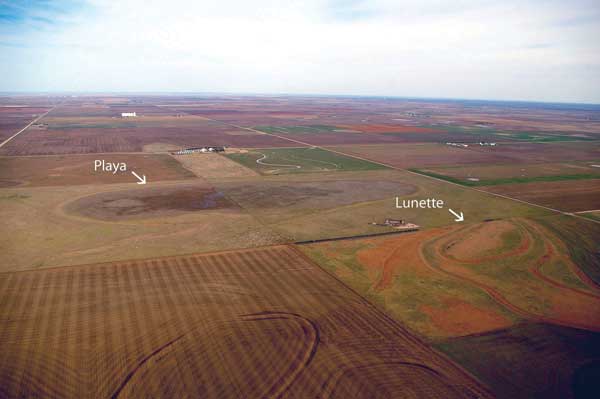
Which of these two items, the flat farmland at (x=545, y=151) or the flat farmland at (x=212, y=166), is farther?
the flat farmland at (x=545, y=151)

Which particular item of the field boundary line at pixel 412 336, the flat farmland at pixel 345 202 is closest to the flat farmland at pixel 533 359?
the field boundary line at pixel 412 336

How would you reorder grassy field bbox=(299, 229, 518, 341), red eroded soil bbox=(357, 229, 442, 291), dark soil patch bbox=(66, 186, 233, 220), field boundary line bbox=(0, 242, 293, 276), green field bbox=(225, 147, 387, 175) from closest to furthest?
grassy field bbox=(299, 229, 518, 341), field boundary line bbox=(0, 242, 293, 276), red eroded soil bbox=(357, 229, 442, 291), dark soil patch bbox=(66, 186, 233, 220), green field bbox=(225, 147, 387, 175)

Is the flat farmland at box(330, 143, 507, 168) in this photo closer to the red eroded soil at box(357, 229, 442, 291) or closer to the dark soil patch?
the dark soil patch

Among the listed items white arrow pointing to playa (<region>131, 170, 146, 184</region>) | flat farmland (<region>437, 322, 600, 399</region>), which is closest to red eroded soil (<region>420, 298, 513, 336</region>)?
flat farmland (<region>437, 322, 600, 399</region>)

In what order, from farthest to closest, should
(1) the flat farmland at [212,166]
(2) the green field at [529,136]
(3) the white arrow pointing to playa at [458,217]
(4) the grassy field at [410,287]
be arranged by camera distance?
1. (2) the green field at [529,136]
2. (1) the flat farmland at [212,166]
3. (3) the white arrow pointing to playa at [458,217]
4. (4) the grassy field at [410,287]

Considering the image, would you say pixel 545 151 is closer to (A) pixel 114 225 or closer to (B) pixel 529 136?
(B) pixel 529 136

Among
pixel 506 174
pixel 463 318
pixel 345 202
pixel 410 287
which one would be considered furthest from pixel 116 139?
pixel 463 318

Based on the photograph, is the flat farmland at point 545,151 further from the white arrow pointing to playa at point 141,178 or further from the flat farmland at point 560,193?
the white arrow pointing to playa at point 141,178
